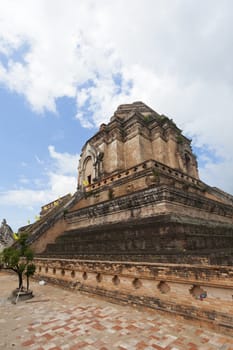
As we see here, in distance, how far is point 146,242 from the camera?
694 centimetres

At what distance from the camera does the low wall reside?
4.09 metres

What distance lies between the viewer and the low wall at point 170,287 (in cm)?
409

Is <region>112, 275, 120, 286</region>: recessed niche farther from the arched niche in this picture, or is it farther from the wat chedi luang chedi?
the arched niche

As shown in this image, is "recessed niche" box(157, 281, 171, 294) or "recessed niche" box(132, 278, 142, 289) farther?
"recessed niche" box(132, 278, 142, 289)

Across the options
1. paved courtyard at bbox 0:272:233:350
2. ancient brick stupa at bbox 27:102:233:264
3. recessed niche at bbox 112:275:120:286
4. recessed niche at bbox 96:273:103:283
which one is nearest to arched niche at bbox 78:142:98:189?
ancient brick stupa at bbox 27:102:233:264

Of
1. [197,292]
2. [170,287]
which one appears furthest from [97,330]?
[197,292]

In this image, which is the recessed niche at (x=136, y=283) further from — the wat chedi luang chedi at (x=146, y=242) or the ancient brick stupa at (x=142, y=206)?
the ancient brick stupa at (x=142, y=206)

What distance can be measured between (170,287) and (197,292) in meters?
0.67

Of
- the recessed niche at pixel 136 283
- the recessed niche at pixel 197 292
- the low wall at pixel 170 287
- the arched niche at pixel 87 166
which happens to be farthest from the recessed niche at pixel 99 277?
the arched niche at pixel 87 166

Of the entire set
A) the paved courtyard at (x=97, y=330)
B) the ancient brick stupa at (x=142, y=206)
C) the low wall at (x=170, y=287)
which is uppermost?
the ancient brick stupa at (x=142, y=206)

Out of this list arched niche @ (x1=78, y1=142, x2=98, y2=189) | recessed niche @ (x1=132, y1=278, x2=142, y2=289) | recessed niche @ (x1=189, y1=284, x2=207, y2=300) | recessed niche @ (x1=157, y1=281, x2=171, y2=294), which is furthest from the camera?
arched niche @ (x1=78, y1=142, x2=98, y2=189)

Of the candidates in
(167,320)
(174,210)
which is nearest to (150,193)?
(174,210)

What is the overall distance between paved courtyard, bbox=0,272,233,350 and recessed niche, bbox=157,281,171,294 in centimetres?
53

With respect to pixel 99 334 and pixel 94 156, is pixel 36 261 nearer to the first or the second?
pixel 99 334
